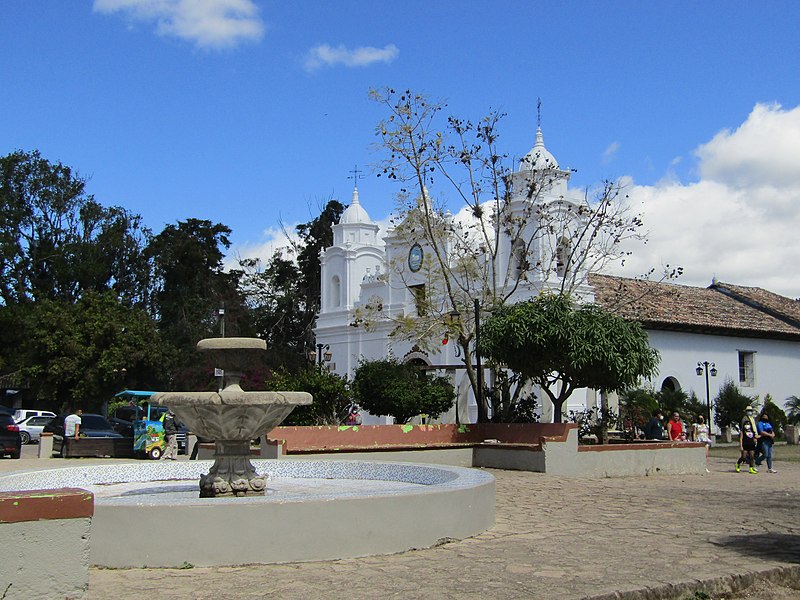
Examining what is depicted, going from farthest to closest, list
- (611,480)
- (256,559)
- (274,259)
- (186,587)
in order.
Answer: (274,259)
(611,480)
(256,559)
(186,587)

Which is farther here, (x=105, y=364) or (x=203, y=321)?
(x=203, y=321)

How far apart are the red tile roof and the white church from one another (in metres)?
0.06

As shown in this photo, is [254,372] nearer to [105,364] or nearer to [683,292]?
[105,364]

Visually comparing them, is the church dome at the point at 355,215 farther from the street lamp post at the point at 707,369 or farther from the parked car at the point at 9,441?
the parked car at the point at 9,441

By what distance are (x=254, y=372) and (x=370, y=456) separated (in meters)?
22.8

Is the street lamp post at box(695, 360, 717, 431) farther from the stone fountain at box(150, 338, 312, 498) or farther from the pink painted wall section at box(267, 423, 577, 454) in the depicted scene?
the stone fountain at box(150, 338, 312, 498)

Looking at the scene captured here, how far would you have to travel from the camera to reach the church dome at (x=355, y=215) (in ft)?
132

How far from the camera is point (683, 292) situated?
36.4 m

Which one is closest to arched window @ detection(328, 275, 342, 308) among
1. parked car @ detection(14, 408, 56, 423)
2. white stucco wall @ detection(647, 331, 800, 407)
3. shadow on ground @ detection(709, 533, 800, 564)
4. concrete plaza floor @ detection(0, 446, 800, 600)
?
parked car @ detection(14, 408, 56, 423)

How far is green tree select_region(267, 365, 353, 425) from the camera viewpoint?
1830 centimetres

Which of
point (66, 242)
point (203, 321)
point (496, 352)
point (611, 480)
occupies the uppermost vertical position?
point (66, 242)

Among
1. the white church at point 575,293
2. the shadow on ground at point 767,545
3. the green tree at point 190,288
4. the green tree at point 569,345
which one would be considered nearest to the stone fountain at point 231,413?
the shadow on ground at point 767,545

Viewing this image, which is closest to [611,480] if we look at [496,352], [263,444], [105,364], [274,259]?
[496,352]

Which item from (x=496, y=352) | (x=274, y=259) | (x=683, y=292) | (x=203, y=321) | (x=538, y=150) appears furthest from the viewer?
(x=274, y=259)
